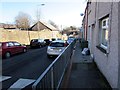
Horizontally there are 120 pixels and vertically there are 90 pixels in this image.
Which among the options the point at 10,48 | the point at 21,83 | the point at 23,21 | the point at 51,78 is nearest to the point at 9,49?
the point at 10,48

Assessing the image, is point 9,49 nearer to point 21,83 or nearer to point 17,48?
point 17,48

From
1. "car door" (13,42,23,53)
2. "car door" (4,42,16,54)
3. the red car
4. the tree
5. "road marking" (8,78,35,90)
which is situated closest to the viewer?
"road marking" (8,78,35,90)

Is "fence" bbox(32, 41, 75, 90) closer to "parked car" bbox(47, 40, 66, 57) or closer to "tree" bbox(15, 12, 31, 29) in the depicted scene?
"parked car" bbox(47, 40, 66, 57)

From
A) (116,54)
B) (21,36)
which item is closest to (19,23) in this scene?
(21,36)

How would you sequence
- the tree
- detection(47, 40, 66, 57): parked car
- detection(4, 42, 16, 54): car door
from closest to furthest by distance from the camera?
1. detection(47, 40, 66, 57): parked car
2. detection(4, 42, 16, 54): car door
3. the tree

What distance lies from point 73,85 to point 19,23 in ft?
188

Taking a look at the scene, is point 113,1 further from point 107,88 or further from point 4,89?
point 4,89

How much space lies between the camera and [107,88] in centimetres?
581

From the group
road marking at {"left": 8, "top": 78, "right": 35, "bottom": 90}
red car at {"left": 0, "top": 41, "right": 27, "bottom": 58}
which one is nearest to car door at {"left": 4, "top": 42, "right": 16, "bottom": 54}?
red car at {"left": 0, "top": 41, "right": 27, "bottom": 58}

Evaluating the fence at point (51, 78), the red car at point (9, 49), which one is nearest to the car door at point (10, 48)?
the red car at point (9, 49)

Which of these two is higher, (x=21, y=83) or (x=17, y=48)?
(x=17, y=48)

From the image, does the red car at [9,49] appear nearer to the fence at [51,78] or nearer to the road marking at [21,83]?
the road marking at [21,83]

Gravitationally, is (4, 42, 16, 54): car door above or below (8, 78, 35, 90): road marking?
above

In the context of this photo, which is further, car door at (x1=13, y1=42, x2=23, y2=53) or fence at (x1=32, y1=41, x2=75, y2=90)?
car door at (x1=13, y1=42, x2=23, y2=53)
